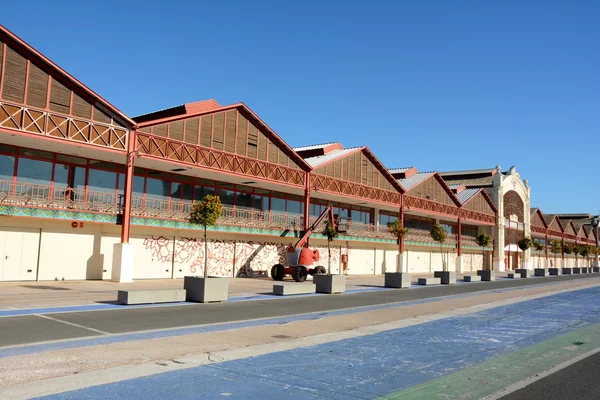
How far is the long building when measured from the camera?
24.3 metres

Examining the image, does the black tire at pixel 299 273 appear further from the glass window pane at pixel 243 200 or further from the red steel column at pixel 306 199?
the glass window pane at pixel 243 200

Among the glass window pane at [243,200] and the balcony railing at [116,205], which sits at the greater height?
the glass window pane at [243,200]

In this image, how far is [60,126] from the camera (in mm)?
24250

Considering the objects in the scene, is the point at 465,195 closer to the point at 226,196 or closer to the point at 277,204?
the point at 277,204

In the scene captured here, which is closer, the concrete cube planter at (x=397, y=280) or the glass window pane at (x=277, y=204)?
the concrete cube planter at (x=397, y=280)

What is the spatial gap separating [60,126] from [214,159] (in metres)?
9.34

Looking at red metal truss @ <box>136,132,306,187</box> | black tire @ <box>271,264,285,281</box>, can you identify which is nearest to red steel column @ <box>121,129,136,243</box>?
red metal truss @ <box>136,132,306,187</box>

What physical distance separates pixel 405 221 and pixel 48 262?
119 feet

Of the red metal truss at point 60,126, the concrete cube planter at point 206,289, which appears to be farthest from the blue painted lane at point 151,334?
the red metal truss at point 60,126

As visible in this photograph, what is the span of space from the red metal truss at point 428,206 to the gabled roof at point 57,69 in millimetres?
30264

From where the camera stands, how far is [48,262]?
26141 mm

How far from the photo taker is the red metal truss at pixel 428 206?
49.5 m

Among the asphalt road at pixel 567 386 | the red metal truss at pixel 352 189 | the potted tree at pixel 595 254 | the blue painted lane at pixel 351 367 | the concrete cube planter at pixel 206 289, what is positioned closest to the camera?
the blue painted lane at pixel 351 367

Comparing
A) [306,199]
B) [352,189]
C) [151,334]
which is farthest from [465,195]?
[151,334]
